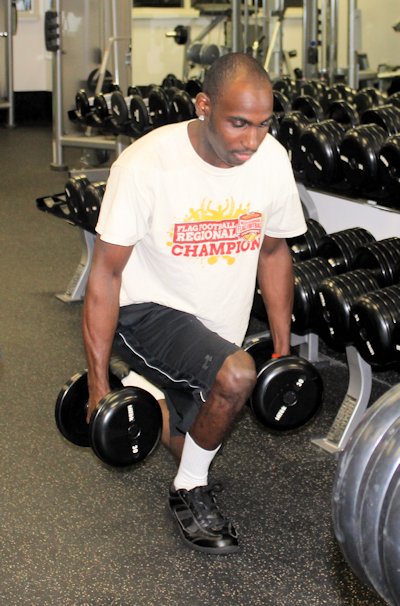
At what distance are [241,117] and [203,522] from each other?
3.38 ft

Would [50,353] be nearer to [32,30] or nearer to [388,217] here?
[388,217]

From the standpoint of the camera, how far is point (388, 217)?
3.73 m

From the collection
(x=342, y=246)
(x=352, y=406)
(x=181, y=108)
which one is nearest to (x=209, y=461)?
(x=352, y=406)

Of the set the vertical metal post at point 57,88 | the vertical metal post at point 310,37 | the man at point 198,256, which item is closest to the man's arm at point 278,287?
the man at point 198,256

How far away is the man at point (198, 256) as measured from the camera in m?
2.30

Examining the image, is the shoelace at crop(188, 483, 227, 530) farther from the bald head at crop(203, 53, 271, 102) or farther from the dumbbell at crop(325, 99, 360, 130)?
the dumbbell at crop(325, 99, 360, 130)

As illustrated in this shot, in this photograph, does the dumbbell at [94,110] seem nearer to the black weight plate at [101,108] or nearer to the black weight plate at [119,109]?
the black weight plate at [101,108]

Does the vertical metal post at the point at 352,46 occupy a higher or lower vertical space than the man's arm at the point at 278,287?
higher

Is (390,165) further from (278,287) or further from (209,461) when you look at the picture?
(209,461)

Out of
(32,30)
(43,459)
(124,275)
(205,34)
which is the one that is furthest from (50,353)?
(32,30)

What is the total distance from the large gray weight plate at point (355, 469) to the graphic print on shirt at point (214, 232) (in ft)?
3.92

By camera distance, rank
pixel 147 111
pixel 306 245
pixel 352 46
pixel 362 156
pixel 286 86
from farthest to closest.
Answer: pixel 352 46, pixel 286 86, pixel 147 111, pixel 306 245, pixel 362 156

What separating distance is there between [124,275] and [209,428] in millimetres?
434

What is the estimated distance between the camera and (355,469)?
123 cm
